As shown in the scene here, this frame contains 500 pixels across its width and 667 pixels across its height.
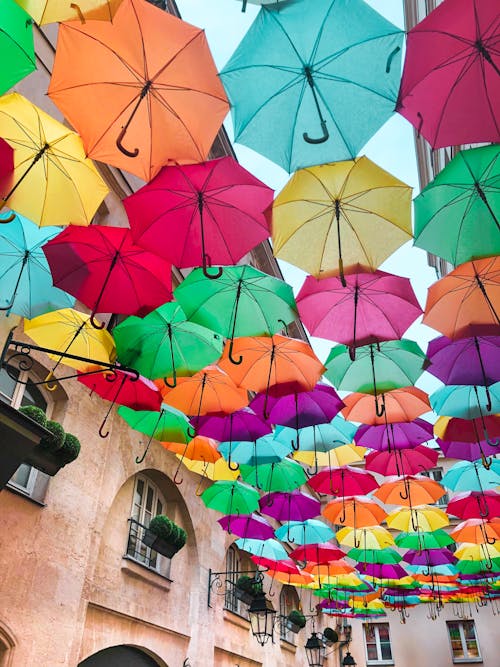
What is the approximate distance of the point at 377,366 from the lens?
687 centimetres

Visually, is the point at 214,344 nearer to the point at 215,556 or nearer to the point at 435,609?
the point at 215,556

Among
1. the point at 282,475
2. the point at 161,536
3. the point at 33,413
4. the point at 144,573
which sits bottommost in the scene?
the point at 144,573

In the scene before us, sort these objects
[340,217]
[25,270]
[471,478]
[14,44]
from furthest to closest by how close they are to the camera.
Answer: [471,478] → [25,270] → [340,217] → [14,44]

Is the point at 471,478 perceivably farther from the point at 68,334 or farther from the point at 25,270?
the point at 25,270

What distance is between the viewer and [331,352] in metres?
7.03

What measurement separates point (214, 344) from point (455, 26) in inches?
165

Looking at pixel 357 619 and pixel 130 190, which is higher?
pixel 130 190

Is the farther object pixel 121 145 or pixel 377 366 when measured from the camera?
pixel 377 366

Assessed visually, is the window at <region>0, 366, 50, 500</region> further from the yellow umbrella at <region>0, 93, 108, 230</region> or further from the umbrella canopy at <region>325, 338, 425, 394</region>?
the umbrella canopy at <region>325, 338, 425, 394</region>

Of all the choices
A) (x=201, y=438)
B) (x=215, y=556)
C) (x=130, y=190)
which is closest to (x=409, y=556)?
(x=215, y=556)

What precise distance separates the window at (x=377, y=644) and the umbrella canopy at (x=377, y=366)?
2191cm

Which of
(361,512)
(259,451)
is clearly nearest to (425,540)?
(361,512)

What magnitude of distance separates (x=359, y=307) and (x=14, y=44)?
397 cm


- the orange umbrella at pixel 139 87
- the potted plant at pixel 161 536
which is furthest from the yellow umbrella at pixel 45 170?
the potted plant at pixel 161 536
